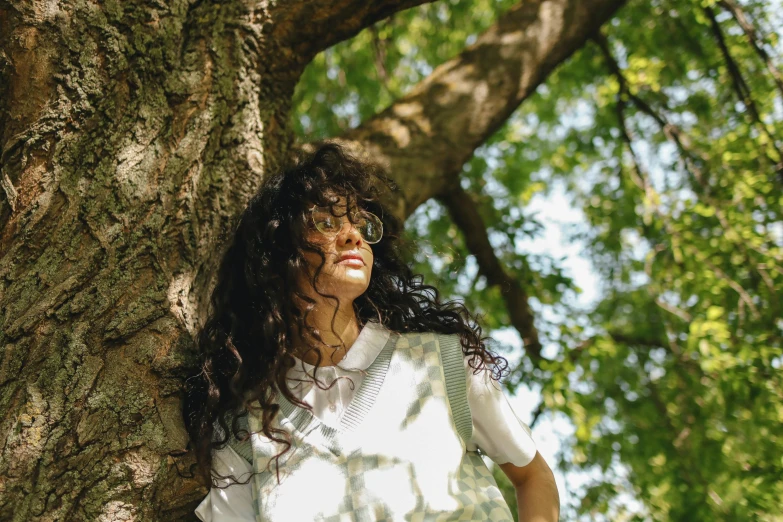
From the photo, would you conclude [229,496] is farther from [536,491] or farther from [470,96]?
[470,96]

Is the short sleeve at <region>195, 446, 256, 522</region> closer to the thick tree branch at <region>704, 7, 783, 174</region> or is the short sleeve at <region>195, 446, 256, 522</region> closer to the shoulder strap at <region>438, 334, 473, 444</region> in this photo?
the shoulder strap at <region>438, 334, 473, 444</region>

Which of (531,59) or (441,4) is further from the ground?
(531,59)

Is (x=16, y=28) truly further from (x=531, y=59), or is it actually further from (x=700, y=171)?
(x=700, y=171)

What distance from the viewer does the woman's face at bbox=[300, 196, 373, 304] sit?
188 cm

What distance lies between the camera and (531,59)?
3.09m

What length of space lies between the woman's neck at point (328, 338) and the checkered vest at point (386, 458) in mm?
108

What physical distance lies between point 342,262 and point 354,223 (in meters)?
0.14

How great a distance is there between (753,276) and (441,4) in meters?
3.92

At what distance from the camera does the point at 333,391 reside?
1.87 meters

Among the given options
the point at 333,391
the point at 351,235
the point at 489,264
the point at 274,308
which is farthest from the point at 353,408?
the point at 489,264

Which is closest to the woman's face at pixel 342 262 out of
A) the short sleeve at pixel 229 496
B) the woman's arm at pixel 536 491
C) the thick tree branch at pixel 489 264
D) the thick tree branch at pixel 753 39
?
the short sleeve at pixel 229 496

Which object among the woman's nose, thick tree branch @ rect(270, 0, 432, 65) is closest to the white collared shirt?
the woman's nose

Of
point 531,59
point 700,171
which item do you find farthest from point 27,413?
point 700,171

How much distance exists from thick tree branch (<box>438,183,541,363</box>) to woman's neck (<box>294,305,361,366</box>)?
7.09 feet
